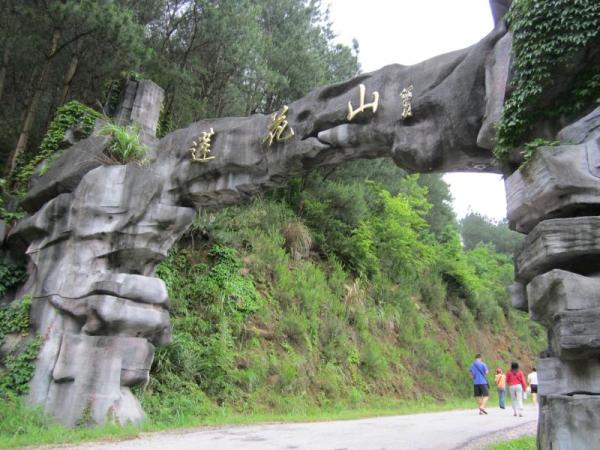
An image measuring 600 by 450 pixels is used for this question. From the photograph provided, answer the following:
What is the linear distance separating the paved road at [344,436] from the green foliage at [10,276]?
429 cm

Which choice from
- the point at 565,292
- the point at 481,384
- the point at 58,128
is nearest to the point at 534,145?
the point at 565,292

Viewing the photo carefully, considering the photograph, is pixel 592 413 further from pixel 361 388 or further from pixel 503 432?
pixel 361 388

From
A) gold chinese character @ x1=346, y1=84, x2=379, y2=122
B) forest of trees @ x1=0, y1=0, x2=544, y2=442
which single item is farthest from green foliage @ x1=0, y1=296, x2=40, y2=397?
gold chinese character @ x1=346, y1=84, x2=379, y2=122

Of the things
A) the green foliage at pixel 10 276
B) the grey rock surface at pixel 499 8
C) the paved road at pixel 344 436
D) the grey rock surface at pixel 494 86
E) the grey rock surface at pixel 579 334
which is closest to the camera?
the grey rock surface at pixel 579 334

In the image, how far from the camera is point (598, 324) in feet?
12.1

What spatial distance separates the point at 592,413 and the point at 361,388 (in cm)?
798

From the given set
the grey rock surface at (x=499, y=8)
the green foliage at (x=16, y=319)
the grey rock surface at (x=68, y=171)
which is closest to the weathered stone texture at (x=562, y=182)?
the grey rock surface at (x=499, y=8)

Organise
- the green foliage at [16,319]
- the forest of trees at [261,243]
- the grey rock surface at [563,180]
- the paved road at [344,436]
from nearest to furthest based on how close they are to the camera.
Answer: the grey rock surface at [563,180]
the paved road at [344,436]
the green foliage at [16,319]
the forest of trees at [261,243]

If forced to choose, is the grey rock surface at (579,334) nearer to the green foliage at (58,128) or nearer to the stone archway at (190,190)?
the stone archway at (190,190)

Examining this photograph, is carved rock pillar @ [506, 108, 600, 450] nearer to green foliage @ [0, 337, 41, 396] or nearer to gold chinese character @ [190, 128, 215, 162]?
gold chinese character @ [190, 128, 215, 162]

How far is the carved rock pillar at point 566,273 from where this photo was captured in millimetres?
3695

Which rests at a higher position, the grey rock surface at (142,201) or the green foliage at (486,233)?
the green foliage at (486,233)

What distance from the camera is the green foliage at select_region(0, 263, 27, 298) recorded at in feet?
29.8

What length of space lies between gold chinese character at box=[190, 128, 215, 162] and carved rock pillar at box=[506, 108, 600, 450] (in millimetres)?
5048
